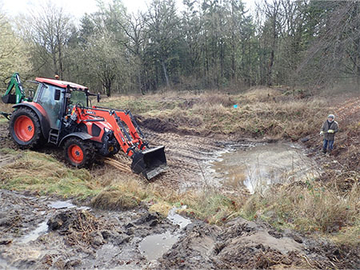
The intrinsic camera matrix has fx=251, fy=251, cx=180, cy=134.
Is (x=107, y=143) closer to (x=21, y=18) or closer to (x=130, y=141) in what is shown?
(x=130, y=141)

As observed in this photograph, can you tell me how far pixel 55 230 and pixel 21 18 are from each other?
29.3 metres

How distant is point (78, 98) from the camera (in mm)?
8453

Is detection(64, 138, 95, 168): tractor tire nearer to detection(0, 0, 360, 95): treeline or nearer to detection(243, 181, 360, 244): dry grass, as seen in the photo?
detection(243, 181, 360, 244): dry grass

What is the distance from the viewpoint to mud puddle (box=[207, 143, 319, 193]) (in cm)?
773

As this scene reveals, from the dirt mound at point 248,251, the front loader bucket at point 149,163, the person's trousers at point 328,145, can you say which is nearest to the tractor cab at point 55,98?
the front loader bucket at point 149,163

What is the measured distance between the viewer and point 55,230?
12.9 ft

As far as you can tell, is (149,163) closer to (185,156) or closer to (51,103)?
(185,156)

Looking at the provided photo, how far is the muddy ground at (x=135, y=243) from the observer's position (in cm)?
303

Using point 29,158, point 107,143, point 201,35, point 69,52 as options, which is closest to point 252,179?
point 107,143

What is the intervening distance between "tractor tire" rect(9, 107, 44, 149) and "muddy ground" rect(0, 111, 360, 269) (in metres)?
3.20

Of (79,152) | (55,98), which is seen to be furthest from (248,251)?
(55,98)

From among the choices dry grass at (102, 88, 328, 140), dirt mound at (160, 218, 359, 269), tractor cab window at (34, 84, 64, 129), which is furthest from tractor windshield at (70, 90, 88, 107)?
dry grass at (102, 88, 328, 140)

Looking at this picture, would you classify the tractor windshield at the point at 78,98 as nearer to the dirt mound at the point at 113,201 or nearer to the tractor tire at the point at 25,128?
the tractor tire at the point at 25,128

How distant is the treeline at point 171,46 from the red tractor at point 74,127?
11.4 m
